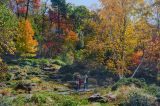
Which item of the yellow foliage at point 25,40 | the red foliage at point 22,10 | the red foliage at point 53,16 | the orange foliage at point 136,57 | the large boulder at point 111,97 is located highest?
the red foliage at point 22,10

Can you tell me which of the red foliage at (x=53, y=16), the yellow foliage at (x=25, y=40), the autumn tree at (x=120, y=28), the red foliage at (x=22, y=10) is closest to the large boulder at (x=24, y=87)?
the autumn tree at (x=120, y=28)

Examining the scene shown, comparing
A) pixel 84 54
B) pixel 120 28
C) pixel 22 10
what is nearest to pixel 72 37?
pixel 22 10

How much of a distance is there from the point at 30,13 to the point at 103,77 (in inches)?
1478

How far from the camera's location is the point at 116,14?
43.2 meters

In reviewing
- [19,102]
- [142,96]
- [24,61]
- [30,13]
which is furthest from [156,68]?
[30,13]

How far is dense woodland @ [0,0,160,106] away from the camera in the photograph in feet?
88.3

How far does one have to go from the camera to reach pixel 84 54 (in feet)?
189

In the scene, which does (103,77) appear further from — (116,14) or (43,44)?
(43,44)

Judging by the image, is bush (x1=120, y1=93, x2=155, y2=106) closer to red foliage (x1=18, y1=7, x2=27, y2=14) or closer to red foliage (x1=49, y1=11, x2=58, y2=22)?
red foliage (x1=18, y1=7, x2=27, y2=14)

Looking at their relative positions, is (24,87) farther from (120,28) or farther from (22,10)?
(22,10)

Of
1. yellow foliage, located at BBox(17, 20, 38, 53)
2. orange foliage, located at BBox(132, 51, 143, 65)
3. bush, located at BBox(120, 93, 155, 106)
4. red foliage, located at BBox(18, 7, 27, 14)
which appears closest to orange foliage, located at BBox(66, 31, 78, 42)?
yellow foliage, located at BBox(17, 20, 38, 53)

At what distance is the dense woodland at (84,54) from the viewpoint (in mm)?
26913

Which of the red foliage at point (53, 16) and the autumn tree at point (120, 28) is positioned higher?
the red foliage at point (53, 16)

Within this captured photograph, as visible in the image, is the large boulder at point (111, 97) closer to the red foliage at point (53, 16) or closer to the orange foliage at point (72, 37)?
the orange foliage at point (72, 37)
